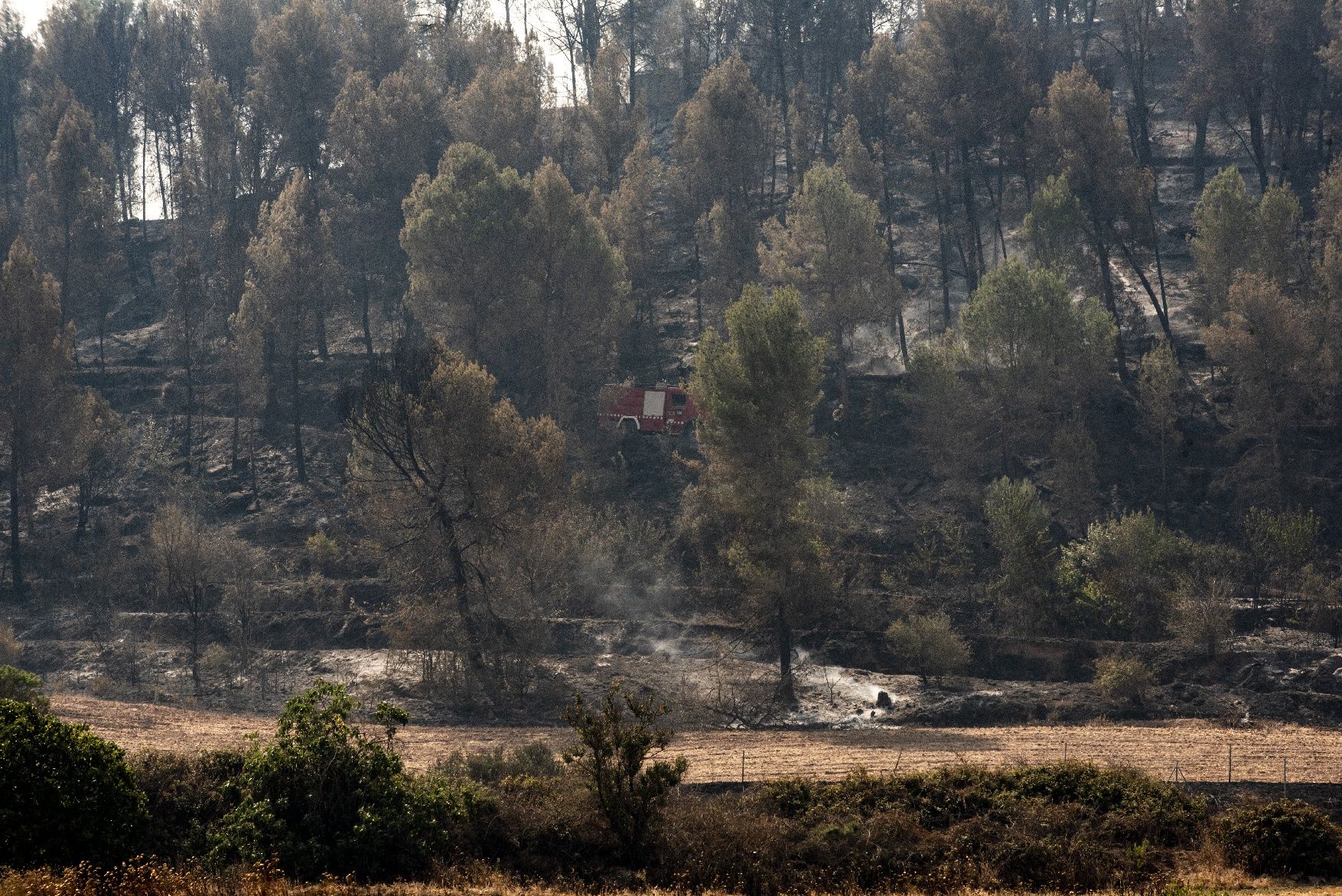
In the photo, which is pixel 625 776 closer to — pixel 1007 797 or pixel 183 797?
pixel 1007 797

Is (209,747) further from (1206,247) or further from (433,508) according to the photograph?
(1206,247)

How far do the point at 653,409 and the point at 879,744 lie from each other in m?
28.7

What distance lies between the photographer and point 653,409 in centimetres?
5778

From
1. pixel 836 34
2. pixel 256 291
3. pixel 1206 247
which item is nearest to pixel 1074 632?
pixel 1206 247

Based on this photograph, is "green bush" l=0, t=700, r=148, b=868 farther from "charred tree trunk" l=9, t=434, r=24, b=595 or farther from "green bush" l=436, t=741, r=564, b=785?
"charred tree trunk" l=9, t=434, r=24, b=595

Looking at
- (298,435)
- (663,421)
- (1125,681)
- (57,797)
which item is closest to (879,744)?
(1125,681)

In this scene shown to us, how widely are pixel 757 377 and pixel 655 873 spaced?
21.8 m

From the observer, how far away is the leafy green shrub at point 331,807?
19.1 metres

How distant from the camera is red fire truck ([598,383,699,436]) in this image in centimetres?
5766

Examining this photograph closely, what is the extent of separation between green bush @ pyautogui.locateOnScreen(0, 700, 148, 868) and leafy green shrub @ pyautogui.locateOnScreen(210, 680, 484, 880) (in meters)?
1.60

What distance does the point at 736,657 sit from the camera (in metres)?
41.2

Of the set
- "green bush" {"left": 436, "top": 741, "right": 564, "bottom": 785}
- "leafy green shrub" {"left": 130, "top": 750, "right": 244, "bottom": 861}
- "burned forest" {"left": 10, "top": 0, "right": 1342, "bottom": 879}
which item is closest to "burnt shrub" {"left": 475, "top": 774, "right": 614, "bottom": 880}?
"burned forest" {"left": 10, "top": 0, "right": 1342, "bottom": 879}

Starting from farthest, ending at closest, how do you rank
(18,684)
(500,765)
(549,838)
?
(18,684) → (500,765) → (549,838)

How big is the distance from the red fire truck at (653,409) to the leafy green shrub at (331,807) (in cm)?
3713
